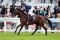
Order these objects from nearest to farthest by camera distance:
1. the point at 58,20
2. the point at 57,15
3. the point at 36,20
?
1. the point at 36,20
2. the point at 58,20
3. the point at 57,15

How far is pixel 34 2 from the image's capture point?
77.7 ft

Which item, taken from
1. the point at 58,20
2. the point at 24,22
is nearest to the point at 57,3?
the point at 58,20

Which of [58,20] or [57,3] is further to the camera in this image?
[57,3]

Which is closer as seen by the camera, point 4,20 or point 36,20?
point 36,20

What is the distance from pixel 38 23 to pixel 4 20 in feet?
15.2

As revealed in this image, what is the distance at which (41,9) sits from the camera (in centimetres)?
2298

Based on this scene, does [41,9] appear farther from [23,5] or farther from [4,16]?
[4,16]

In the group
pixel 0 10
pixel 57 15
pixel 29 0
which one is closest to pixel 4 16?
pixel 0 10

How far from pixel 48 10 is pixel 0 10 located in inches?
177

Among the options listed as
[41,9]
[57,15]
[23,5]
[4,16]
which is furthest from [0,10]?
[57,15]

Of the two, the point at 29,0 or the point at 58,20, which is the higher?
the point at 29,0

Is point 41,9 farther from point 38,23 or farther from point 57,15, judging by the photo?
point 38,23

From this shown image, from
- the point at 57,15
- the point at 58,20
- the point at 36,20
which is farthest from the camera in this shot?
the point at 57,15

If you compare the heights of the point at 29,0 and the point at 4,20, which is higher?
the point at 29,0
